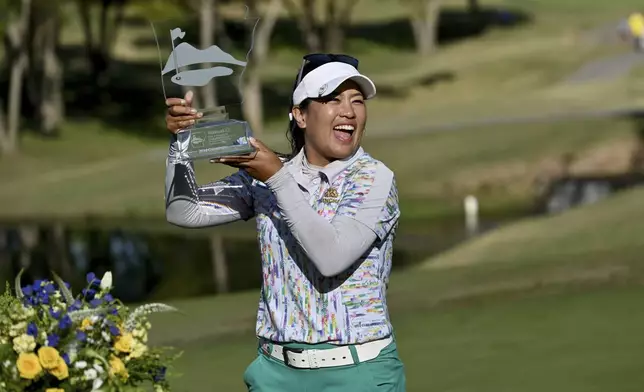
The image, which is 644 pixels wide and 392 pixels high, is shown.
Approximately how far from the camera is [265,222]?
217 inches

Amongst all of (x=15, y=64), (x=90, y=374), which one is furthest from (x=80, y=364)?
(x=15, y=64)

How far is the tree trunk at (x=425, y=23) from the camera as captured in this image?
72.5 metres

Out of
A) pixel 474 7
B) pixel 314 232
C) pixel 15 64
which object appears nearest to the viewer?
pixel 314 232

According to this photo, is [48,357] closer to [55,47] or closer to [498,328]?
[498,328]

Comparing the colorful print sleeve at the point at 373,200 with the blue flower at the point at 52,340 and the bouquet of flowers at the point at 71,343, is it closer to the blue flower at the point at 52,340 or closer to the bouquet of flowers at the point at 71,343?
the bouquet of flowers at the point at 71,343

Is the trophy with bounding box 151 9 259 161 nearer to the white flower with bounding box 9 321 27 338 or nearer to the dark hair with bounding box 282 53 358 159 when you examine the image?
the dark hair with bounding box 282 53 358 159

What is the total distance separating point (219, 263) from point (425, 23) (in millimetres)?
46662

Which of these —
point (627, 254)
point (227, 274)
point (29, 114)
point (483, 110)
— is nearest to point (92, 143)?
point (29, 114)

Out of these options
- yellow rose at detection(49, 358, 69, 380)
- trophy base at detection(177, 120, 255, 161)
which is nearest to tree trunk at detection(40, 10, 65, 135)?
yellow rose at detection(49, 358, 69, 380)

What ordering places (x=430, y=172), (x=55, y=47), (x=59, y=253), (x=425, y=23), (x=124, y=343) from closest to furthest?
(x=124, y=343), (x=59, y=253), (x=430, y=172), (x=55, y=47), (x=425, y=23)

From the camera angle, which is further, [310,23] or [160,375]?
[310,23]

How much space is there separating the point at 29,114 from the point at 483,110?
693 inches

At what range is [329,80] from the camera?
5375 mm

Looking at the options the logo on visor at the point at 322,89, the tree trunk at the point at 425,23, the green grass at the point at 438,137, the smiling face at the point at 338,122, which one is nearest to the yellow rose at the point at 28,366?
the smiling face at the point at 338,122
